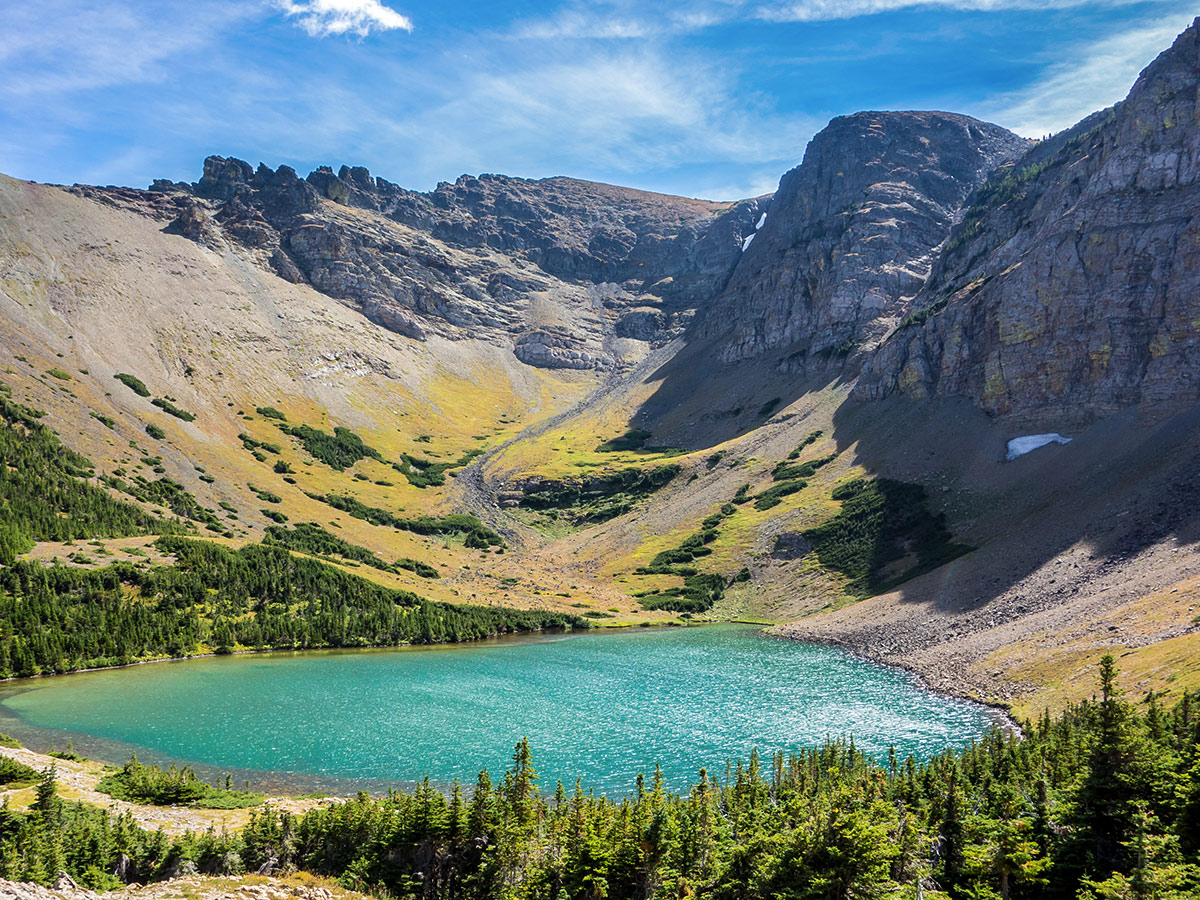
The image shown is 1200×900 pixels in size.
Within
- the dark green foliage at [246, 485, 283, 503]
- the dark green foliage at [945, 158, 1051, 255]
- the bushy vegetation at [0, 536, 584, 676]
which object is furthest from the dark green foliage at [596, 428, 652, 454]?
the bushy vegetation at [0, 536, 584, 676]

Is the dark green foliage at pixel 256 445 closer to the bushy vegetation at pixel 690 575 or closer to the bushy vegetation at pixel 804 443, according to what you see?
the bushy vegetation at pixel 690 575

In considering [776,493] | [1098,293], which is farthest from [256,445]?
[1098,293]

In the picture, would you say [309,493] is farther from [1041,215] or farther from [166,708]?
[1041,215]

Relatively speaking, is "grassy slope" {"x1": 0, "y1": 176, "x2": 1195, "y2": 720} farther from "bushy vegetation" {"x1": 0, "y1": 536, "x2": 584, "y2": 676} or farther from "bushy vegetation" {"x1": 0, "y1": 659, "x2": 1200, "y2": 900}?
"bushy vegetation" {"x1": 0, "y1": 659, "x2": 1200, "y2": 900}

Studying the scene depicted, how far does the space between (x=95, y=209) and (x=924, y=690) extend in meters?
233

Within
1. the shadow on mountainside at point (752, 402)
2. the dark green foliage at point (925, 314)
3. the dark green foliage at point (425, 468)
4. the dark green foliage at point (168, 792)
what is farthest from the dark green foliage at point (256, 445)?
the dark green foliage at point (925, 314)

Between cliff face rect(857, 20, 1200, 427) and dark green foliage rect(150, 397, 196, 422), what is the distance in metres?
141

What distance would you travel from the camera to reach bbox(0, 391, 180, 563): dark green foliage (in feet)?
281

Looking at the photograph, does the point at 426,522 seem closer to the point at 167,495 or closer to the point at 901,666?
the point at 167,495

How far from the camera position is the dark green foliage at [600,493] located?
15888 centimetres

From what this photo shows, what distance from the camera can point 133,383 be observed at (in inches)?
5546

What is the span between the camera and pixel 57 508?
91.5m

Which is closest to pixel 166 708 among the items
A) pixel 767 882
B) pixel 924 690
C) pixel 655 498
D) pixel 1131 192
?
pixel 767 882

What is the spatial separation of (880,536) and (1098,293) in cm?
5038
